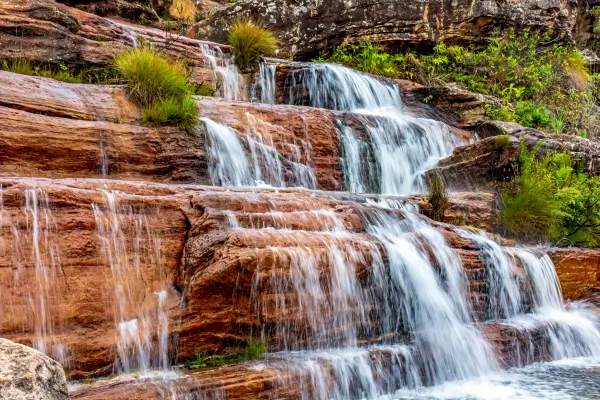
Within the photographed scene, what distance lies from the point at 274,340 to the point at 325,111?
4.79 meters

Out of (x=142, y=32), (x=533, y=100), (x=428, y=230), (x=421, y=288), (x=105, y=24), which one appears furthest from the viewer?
(x=533, y=100)

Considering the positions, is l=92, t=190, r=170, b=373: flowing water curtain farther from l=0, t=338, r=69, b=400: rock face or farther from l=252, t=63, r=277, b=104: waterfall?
l=252, t=63, r=277, b=104: waterfall

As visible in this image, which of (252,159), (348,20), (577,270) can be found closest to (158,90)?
(252,159)

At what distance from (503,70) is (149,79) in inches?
356

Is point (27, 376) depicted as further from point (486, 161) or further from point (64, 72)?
point (486, 161)

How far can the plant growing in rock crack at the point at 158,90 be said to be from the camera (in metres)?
A: 6.89

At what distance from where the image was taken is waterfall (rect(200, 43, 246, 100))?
391 inches

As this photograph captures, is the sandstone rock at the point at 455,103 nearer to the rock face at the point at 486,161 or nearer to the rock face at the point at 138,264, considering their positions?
the rock face at the point at 486,161

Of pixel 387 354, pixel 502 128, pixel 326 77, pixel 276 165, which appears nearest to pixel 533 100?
pixel 502 128

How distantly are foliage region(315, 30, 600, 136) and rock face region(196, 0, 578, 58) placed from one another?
355 mm

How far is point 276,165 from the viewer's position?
25.0ft

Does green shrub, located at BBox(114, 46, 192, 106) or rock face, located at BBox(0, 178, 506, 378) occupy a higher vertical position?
green shrub, located at BBox(114, 46, 192, 106)

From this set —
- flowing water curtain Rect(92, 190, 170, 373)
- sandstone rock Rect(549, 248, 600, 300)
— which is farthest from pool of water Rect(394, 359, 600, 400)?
flowing water curtain Rect(92, 190, 170, 373)

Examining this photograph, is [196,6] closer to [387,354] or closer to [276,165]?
[276,165]
